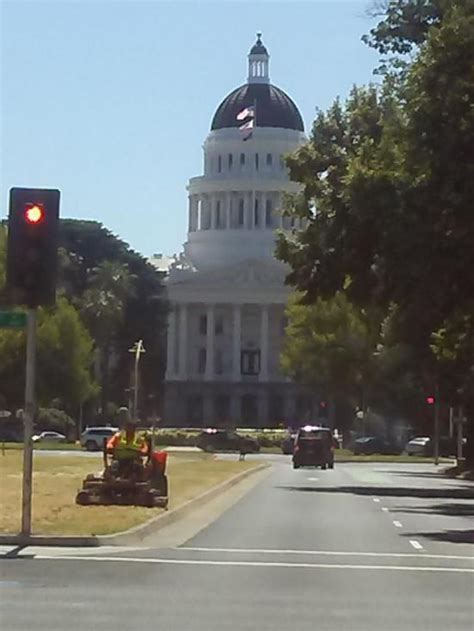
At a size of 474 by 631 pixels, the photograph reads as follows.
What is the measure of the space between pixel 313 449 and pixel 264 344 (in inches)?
3444

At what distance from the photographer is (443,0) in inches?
1361

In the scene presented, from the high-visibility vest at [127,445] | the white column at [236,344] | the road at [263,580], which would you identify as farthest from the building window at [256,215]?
the high-visibility vest at [127,445]

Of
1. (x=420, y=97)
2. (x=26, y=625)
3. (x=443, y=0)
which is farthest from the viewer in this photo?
(x=443, y=0)

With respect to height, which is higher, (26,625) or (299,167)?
(299,167)

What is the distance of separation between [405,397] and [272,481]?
53.8 metres

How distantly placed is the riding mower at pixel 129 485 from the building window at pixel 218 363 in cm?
12674

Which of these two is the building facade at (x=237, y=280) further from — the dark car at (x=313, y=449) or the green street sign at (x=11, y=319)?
the green street sign at (x=11, y=319)

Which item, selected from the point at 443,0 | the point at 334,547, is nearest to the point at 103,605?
the point at 334,547

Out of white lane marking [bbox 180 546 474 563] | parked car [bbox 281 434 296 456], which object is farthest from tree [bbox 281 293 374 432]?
white lane marking [bbox 180 546 474 563]

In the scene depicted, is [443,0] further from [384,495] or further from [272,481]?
[272,481]

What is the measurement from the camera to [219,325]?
159750 mm

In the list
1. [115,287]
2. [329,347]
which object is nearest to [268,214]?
[115,287]

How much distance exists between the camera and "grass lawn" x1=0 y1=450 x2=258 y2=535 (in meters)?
23.9

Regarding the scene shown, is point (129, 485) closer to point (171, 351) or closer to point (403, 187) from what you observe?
point (403, 187)
